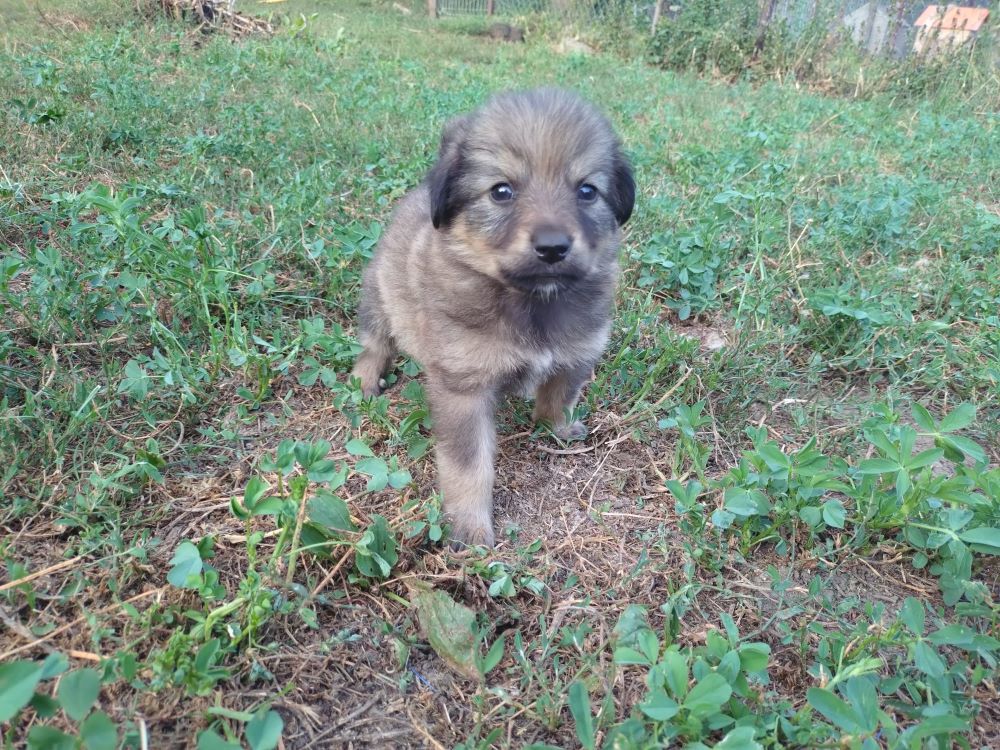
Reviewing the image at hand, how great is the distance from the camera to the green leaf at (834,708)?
1.42m

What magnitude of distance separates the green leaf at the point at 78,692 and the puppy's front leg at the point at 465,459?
1169mm

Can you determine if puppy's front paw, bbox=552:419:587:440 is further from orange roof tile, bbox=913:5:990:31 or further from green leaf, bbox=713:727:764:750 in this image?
orange roof tile, bbox=913:5:990:31

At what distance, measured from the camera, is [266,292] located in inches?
122

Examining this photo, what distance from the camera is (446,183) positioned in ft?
7.71

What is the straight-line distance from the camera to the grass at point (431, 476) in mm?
1590

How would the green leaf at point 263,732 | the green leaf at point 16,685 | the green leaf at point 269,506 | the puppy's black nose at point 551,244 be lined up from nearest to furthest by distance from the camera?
the green leaf at point 16,685 → the green leaf at point 263,732 → the green leaf at point 269,506 → the puppy's black nose at point 551,244

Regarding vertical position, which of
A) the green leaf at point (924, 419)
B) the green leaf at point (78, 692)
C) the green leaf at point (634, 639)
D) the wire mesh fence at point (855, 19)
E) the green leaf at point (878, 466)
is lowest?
the green leaf at point (634, 639)

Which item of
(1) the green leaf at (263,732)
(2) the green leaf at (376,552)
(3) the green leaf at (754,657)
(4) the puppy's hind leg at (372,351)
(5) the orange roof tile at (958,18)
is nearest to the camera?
(1) the green leaf at (263,732)

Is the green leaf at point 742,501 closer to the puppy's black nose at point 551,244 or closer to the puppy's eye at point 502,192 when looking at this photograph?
the puppy's black nose at point 551,244

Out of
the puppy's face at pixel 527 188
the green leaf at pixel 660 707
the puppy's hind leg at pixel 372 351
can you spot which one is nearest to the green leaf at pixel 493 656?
the green leaf at pixel 660 707

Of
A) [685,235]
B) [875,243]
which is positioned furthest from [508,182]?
[875,243]

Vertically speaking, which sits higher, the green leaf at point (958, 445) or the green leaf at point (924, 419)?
the green leaf at point (924, 419)

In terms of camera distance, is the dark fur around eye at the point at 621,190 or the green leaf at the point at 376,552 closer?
the green leaf at the point at 376,552

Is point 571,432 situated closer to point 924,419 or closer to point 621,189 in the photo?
point 621,189
